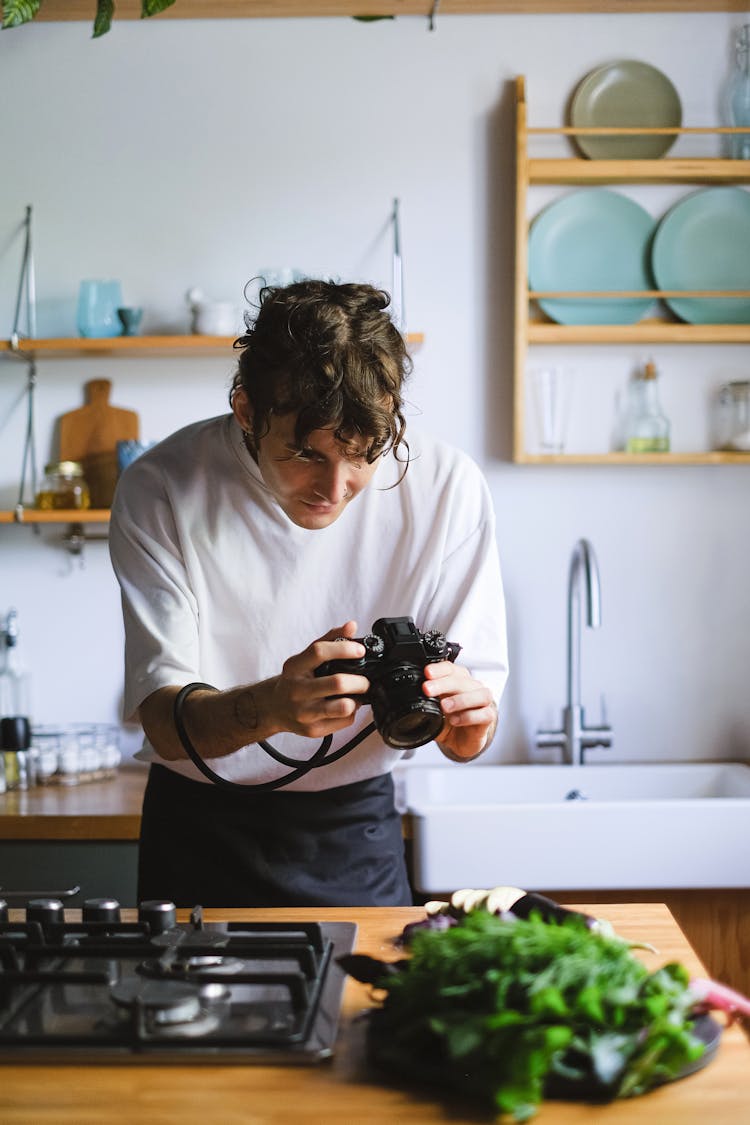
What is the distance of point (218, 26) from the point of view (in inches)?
103

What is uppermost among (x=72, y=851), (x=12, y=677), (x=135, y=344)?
(x=135, y=344)

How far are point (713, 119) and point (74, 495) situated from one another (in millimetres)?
1661

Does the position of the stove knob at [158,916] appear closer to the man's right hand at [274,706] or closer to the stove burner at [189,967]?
the stove burner at [189,967]

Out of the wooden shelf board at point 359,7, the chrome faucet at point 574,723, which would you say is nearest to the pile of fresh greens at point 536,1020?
the chrome faucet at point 574,723

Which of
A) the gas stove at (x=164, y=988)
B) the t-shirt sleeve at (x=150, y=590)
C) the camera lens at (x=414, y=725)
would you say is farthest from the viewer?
the t-shirt sleeve at (x=150, y=590)

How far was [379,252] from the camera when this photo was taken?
264 centimetres

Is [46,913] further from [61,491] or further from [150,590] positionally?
[61,491]

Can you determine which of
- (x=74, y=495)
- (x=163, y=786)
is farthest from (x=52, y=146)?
(x=163, y=786)

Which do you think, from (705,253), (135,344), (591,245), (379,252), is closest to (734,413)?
(705,253)

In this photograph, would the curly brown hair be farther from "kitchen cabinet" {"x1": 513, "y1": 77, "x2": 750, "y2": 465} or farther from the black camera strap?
"kitchen cabinet" {"x1": 513, "y1": 77, "x2": 750, "y2": 465}

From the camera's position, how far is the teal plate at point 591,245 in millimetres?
2604

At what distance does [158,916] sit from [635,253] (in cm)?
196

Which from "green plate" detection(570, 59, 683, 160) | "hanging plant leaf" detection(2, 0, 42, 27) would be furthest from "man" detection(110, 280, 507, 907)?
"green plate" detection(570, 59, 683, 160)

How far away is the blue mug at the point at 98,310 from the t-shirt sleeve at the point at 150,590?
106 cm
